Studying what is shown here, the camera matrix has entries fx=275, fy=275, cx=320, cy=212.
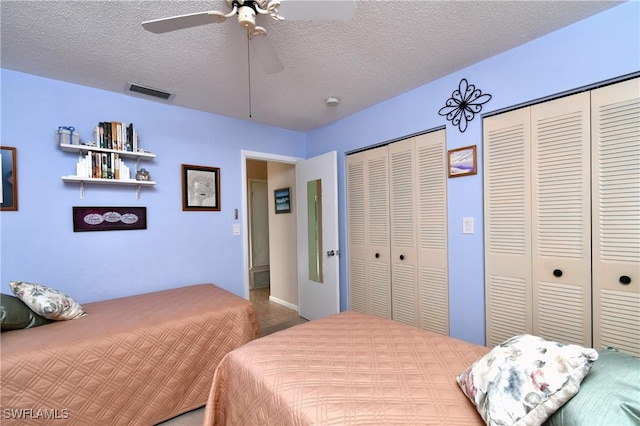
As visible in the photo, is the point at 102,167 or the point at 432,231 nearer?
the point at 102,167

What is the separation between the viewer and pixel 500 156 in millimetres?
2021

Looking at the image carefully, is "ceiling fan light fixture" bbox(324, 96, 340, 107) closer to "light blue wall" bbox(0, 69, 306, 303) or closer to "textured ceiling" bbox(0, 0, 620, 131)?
"textured ceiling" bbox(0, 0, 620, 131)

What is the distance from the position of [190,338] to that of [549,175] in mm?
2621

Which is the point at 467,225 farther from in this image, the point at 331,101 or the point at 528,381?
the point at 331,101

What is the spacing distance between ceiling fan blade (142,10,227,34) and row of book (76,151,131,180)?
1536mm

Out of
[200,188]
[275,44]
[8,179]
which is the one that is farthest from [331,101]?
[8,179]

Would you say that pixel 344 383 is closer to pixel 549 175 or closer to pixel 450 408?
pixel 450 408

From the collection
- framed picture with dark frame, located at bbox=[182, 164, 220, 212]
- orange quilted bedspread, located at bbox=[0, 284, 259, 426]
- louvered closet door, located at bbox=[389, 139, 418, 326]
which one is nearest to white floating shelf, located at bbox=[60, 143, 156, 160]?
framed picture with dark frame, located at bbox=[182, 164, 220, 212]

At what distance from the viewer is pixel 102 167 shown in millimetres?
2295

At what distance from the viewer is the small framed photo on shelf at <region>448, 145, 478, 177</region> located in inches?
85.1

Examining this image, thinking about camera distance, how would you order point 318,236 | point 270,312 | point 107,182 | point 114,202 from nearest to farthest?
point 107,182, point 114,202, point 318,236, point 270,312

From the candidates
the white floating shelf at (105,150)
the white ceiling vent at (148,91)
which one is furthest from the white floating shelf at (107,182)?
the white ceiling vent at (148,91)

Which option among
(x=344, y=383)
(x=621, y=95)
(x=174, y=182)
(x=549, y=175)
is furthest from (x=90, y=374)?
(x=621, y=95)

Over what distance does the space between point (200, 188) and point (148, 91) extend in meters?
0.98
